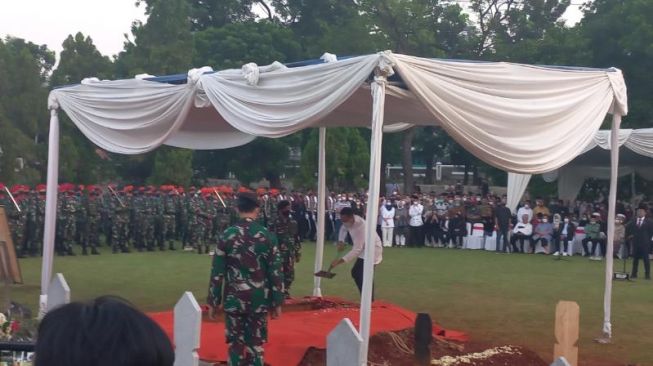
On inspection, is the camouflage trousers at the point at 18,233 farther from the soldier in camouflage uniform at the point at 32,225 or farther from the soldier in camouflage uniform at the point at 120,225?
the soldier in camouflage uniform at the point at 120,225

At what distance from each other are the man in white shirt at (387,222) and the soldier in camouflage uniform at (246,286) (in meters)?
17.7

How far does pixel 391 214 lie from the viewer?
83.5 ft

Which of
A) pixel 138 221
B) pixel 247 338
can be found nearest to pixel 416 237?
pixel 138 221

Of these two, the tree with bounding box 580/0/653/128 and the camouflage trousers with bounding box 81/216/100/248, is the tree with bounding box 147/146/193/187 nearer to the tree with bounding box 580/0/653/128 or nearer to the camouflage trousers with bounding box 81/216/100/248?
the camouflage trousers with bounding box 81/216/100/248

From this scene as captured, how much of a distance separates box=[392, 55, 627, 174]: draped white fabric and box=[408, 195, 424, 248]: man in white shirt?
15.6m

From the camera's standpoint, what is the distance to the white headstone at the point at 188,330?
7551mm

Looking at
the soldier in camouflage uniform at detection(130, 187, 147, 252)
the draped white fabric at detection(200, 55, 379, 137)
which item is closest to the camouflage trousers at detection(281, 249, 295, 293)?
the draped white fabric at detection(200, 55, 379, 137)

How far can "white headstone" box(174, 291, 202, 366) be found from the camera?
7551mm

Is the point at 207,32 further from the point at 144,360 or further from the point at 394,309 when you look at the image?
the point at 144,360

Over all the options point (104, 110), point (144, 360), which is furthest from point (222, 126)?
point (144, 360)

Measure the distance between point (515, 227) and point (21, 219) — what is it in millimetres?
13146

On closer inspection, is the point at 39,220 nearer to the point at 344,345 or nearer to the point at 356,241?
the point at 356,241

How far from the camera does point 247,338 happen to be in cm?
770

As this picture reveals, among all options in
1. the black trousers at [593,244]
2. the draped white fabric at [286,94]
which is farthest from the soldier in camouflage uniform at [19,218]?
the black trousers at [593,244]
